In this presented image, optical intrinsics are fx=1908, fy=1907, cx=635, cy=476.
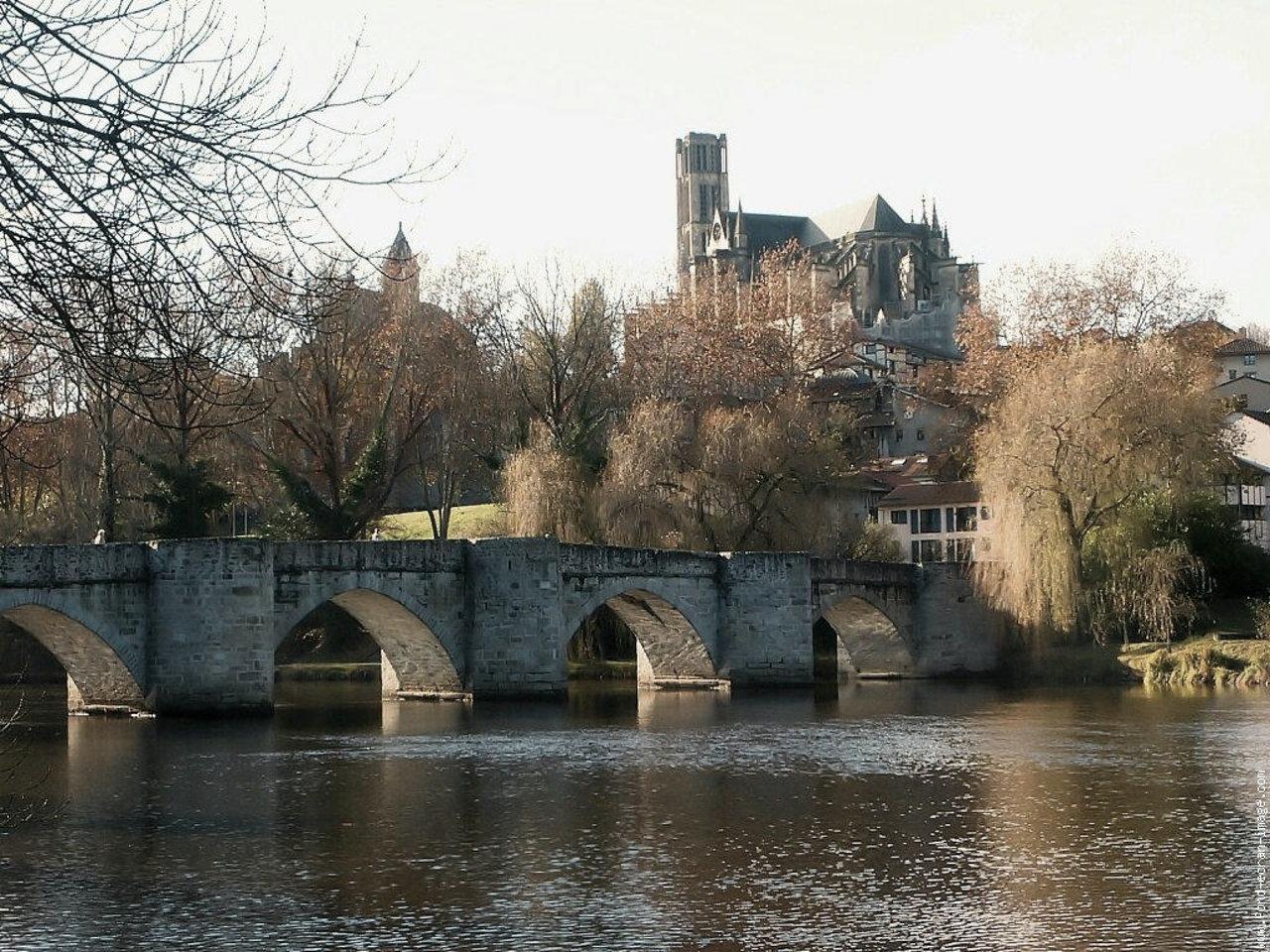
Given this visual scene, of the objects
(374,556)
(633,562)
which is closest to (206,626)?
(374,556)

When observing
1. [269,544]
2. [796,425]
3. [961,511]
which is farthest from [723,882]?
[961,511]

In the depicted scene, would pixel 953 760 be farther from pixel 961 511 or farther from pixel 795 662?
pixel 961 511

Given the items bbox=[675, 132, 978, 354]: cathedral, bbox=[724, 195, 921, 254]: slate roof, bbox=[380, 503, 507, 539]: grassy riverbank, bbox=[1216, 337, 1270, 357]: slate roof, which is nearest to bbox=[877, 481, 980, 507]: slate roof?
bbox=[380, 503, 507, 539]: grassy riverbank

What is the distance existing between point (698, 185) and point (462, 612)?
345 ft

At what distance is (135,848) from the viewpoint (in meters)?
19.2

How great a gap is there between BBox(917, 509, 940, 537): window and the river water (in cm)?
2814

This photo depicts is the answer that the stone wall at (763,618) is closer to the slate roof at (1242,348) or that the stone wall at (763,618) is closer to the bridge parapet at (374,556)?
the bridge parapet at (374,556)

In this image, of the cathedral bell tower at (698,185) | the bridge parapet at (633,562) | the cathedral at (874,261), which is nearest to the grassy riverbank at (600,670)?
the bridge parapet at (633,562)

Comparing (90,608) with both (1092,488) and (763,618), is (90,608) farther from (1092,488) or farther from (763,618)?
(1092,488)

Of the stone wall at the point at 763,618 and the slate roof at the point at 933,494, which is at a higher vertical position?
the slate roof at the point at 933,494

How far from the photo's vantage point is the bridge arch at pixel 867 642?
48.5 m

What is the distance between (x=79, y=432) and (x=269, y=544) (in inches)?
743

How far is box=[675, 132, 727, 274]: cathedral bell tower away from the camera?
5487 inches

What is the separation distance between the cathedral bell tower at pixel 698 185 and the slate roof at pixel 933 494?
7647 cm
